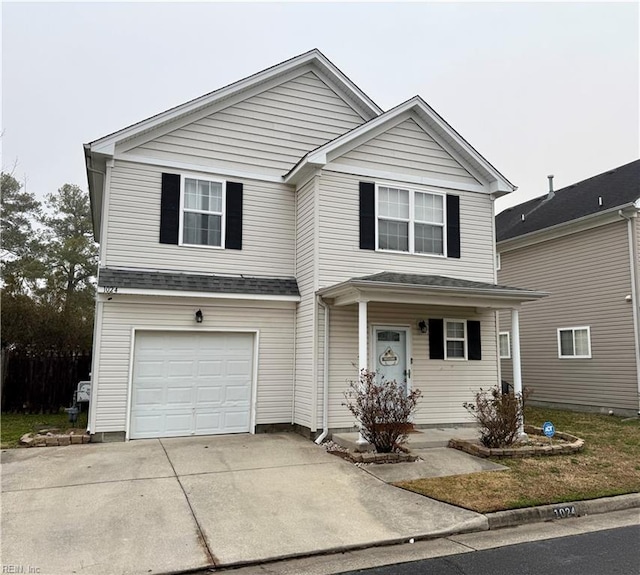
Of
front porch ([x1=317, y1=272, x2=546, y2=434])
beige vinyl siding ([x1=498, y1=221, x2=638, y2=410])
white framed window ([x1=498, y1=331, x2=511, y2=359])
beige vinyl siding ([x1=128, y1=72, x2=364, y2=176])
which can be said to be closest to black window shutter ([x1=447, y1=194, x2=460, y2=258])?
front porch ([x1=317, y1=272, x2=546, y2=434])

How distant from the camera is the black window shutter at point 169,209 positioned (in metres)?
9.99

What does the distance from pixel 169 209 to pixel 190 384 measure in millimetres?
3557

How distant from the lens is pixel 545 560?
4543 millimetres

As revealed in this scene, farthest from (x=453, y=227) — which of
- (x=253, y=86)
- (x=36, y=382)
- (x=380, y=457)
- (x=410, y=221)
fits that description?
(x=36, y=382)

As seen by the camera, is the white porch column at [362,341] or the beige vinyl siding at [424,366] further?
the beige vinyl siding at [424,366]

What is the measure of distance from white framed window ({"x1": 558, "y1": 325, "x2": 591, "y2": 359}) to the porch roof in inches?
220

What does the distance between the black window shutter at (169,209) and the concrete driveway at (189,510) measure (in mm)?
4181

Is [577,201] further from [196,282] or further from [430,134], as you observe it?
[196,282]

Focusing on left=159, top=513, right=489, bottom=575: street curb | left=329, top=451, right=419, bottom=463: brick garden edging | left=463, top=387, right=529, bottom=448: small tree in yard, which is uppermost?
left=463, top=387, right=529, bottom=448: small tree in yard

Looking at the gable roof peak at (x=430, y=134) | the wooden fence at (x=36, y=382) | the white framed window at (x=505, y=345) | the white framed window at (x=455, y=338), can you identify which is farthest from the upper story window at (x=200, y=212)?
the white framed window at (x=505, y=345)

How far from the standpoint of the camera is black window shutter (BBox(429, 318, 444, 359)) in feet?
35.1

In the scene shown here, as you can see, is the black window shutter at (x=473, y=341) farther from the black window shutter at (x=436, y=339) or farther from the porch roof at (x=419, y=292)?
the porch roof at (x=419, y=292)

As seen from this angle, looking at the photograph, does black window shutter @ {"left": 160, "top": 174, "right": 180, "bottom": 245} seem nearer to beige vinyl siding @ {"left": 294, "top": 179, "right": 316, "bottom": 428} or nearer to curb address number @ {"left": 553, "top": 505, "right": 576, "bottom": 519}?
beige vinyl siding @ {"left": 294, "top": 179, "right": 316, "bottom": 428}

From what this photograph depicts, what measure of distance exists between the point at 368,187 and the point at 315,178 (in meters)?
1.20
